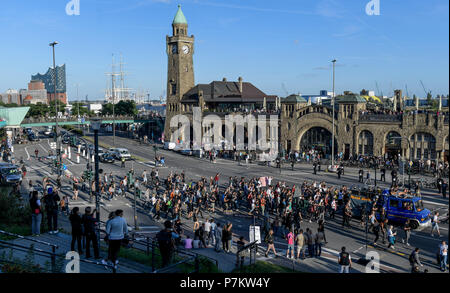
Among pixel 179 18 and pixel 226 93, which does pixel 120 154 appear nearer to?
pixel 226 93

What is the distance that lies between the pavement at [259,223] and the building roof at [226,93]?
17.8 meters

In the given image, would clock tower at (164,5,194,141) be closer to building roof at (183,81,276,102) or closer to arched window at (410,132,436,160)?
building roof at (183,81,276,102)

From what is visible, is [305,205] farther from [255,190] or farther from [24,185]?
[24,185]

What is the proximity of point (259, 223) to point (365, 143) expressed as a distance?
3065 centimetres

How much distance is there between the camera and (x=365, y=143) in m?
52.4

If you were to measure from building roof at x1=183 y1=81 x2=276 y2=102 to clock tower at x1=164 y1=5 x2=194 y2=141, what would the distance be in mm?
1970

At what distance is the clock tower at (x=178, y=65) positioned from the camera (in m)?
82.0

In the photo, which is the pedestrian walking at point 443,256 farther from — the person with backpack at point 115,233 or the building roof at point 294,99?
the building roof at point 294,99

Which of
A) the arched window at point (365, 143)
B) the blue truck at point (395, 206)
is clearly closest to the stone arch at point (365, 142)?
the arched window at point (365, 143)

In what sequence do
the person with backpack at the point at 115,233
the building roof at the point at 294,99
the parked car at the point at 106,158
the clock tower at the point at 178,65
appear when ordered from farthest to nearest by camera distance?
the clock tower at the point at 178,65, the building roof at the point at 294,99, the parked car at the point at 106,158, the person with backpack at the point at 115,233

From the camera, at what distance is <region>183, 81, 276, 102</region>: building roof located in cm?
7844

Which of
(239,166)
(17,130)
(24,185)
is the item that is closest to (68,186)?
(24,185)

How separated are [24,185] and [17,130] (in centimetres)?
6750

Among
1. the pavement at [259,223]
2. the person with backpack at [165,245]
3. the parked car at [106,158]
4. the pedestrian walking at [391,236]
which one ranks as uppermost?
the person with backpack at [165,245]
